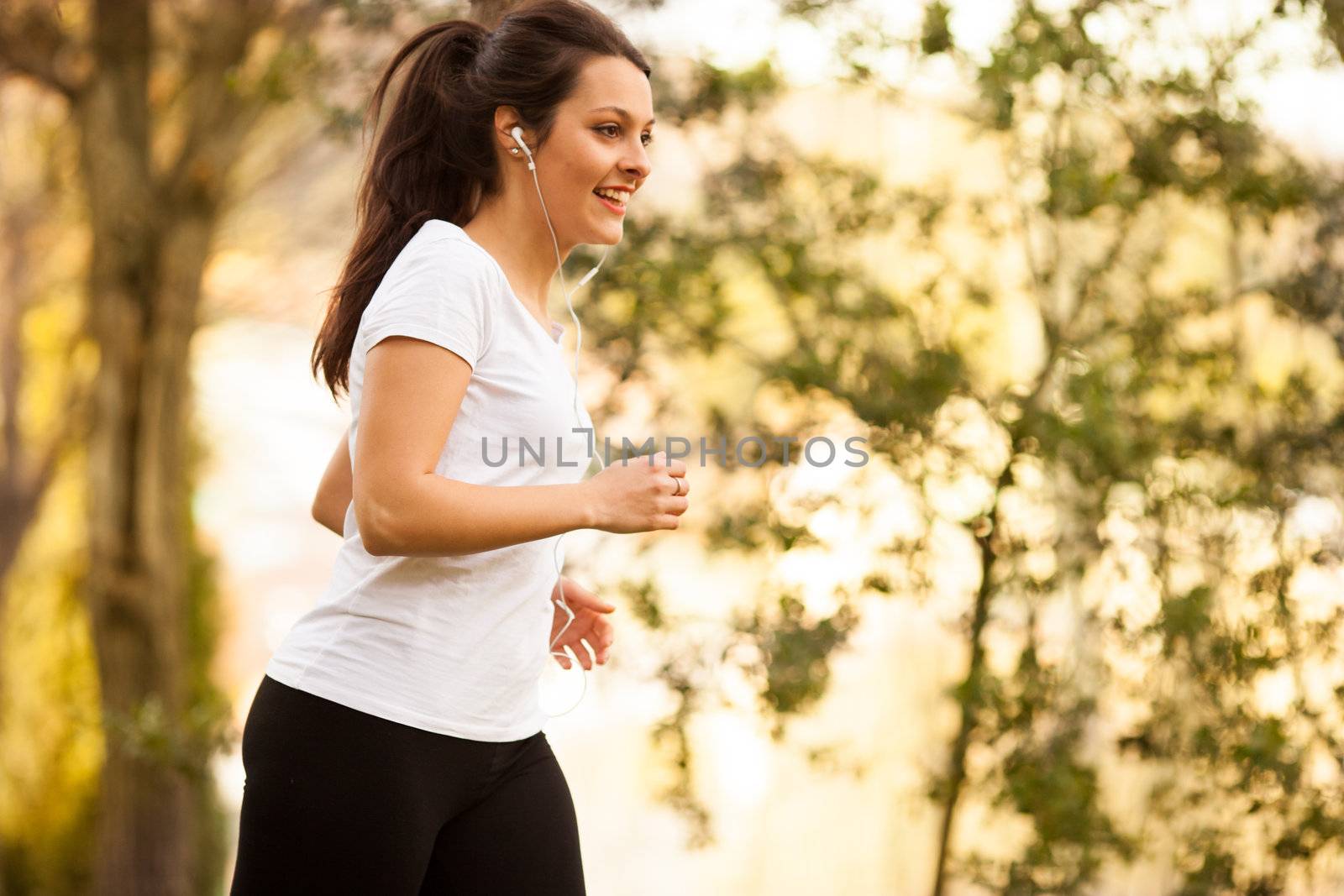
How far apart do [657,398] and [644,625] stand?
501 millimetres

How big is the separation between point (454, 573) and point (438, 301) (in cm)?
29

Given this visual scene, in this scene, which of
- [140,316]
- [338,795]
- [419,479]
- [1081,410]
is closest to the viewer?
[419,479]

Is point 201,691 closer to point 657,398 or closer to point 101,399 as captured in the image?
point 101,399

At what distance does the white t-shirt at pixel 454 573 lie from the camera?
1341 millimetres

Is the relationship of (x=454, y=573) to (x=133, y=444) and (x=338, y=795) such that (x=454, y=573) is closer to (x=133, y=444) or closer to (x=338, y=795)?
(x=338, y=795)

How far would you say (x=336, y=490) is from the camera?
168cm

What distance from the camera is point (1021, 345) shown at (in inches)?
123

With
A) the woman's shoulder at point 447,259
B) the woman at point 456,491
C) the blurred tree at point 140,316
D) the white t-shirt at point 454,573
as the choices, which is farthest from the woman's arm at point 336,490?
the blurred tree at point 140,316

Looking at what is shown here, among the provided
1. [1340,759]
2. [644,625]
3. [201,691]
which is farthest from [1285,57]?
[201,691]

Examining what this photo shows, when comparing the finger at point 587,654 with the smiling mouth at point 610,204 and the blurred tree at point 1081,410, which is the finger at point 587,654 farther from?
the blurred tree at point 1081,410

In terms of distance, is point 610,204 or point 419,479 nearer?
point 419,479

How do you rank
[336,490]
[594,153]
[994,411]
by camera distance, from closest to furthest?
[594,153], [336,490], [994,411]

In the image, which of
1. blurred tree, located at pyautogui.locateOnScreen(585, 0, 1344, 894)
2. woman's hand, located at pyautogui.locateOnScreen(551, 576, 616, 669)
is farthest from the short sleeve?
blurred tree, located at pyautogui.locateOnScreen(585, 0, 1344, 894)

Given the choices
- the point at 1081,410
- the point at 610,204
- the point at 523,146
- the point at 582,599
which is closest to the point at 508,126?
the point at 523,146
